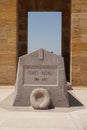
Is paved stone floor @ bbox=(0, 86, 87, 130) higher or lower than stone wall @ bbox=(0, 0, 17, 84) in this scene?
lower

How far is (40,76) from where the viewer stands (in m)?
10.6

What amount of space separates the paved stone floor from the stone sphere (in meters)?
0.20

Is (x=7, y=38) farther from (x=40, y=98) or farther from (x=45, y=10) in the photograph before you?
(x=40, y=98)

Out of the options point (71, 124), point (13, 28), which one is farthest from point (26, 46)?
point (71, 124)

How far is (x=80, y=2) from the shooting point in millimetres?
18375

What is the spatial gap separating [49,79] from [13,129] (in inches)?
142

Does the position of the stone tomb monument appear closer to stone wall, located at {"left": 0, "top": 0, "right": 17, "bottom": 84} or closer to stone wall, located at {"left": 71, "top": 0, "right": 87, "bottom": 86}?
stone wall, located at {"left": 71, "top": 0, "right": 87, "bottom": 86}

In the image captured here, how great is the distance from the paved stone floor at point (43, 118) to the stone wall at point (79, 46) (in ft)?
24.9

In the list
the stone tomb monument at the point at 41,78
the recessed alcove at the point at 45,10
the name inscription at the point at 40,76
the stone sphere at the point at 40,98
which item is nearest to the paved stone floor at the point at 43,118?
the stone sphere at the point at 40,98

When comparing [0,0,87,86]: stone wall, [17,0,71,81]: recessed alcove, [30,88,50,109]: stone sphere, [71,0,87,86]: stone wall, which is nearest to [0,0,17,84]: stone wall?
[0,0,87,86]: stone wall

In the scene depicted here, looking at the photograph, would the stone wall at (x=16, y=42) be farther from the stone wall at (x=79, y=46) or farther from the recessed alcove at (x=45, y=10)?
the recessed alcove at (x=45, y=10)

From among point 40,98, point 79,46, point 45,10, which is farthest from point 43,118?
point 45,10

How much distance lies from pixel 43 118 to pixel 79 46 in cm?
1023

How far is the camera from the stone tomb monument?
34.2ft
